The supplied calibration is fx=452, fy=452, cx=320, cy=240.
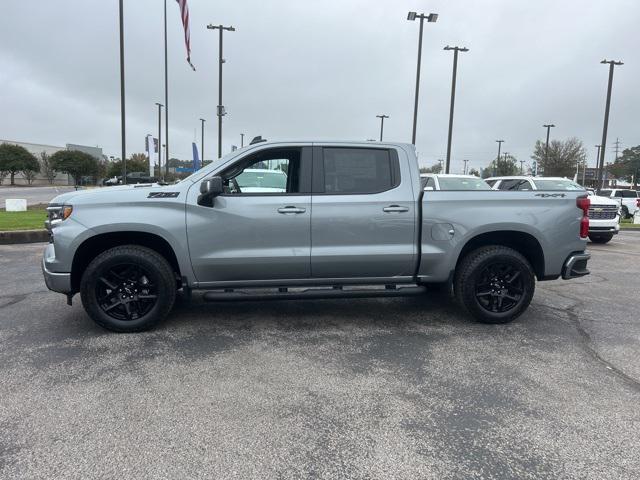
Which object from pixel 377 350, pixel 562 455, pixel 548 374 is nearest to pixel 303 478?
pixel 562 455

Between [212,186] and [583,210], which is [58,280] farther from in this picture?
[583,210]

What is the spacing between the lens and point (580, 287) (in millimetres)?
7000

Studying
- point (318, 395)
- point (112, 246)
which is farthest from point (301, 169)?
point (318, 395)

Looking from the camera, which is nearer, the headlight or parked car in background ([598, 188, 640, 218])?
the headlight

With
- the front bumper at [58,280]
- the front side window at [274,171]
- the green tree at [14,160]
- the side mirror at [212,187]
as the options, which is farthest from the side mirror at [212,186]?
the green tree at [14,160]

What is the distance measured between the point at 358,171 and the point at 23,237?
923 cm

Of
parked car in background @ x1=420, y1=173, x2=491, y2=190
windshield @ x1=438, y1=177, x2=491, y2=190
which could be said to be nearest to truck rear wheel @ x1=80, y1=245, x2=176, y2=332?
parked car in background @ x1=420, y1=173, x2=491, y2=190

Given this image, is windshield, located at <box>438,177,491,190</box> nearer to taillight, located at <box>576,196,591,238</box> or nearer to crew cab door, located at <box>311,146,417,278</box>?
taillight, located at <box>576,196,591,238</box>

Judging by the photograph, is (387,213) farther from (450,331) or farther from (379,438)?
(379,438)

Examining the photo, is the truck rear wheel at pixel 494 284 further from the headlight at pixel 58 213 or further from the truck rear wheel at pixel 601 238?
the truck rear wheel at pixel 601 238

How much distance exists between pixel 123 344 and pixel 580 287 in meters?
6.50

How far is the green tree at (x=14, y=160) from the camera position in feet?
201

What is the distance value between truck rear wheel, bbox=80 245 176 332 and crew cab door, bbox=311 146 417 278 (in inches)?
59.5

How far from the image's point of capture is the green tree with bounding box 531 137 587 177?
185 feet
